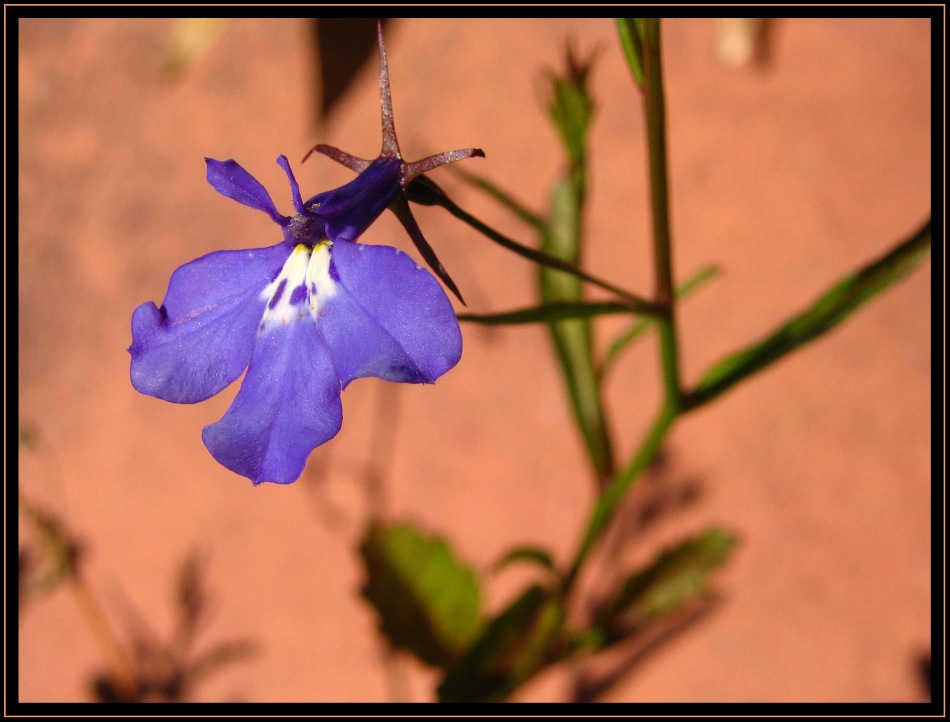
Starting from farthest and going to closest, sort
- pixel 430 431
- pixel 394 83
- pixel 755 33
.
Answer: pixel 394 83
pixel 755 33
pixel 430 431

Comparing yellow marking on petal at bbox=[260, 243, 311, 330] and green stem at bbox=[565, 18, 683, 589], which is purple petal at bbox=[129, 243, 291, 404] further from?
green stem at bbox=[565, 18, 683, 589]

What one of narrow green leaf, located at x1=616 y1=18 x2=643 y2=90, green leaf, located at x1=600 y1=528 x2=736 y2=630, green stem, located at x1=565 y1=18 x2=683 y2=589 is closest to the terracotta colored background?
green leaf, located at x1=600 y1=528 x2=736 y2=630

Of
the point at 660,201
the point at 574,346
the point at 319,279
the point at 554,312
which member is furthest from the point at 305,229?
the point at 574,346

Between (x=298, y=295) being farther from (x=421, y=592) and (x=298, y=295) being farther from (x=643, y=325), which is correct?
(x=421, y=592)

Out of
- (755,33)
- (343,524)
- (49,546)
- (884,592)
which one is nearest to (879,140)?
(755,33)
